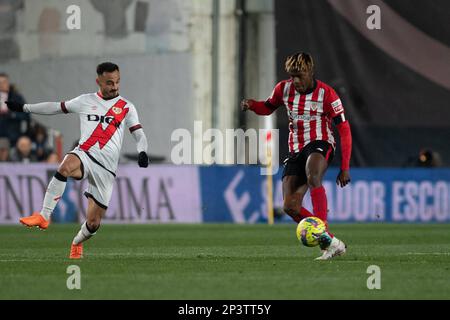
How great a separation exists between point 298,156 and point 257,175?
29.4 ft

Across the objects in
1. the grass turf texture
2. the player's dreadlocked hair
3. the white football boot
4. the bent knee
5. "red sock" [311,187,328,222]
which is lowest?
the grass turf texture

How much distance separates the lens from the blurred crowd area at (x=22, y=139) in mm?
21434

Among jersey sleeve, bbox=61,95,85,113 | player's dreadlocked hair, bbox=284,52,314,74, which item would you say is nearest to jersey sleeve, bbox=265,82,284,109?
player's dreadlocked hair, bbox=284,52,314,74

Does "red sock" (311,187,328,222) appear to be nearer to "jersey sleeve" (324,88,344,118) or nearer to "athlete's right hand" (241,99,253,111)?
"jersey sleeve" (324,88,344,118)

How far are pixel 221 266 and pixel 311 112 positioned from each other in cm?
192

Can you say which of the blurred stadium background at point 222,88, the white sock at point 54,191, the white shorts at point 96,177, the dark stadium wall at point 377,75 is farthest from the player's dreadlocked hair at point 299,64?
the dark stadium wall at point 377,75

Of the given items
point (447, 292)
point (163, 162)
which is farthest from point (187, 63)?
point (447, 292)

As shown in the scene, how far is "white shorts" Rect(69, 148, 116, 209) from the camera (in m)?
11.5

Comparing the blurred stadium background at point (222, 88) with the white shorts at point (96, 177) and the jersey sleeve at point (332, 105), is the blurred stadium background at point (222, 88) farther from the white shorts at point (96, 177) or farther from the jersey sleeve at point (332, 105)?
the jersey sleeve at point (332, 105)

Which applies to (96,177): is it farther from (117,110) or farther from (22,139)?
(22,139)

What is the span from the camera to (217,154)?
72.8 ft

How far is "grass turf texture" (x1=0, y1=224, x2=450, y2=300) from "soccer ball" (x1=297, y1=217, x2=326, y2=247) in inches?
7.9
